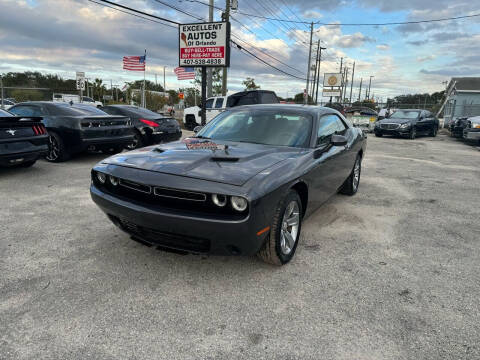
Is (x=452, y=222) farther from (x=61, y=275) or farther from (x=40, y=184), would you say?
(x=40, y=184)

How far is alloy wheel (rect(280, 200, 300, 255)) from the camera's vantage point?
2.93 m

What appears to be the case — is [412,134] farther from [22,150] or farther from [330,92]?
[330,92]

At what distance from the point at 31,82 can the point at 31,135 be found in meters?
62.6

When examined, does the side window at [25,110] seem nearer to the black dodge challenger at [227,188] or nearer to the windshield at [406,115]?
the black dodge challenger at [227,188]

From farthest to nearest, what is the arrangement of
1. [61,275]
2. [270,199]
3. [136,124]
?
[136,124] → [61,275] → [270,199]

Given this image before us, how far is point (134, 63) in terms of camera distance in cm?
2312

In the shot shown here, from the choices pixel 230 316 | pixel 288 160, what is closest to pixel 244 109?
pixel 288 160

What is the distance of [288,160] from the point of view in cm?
303

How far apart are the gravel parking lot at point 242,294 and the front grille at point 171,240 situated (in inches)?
13.8

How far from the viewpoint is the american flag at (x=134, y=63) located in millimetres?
22859

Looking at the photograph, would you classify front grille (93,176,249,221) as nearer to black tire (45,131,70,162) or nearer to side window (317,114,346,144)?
side window (317,114,346,144)

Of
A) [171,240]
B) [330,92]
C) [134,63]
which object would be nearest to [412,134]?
[171,240]

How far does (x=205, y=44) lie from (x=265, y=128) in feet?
28.1

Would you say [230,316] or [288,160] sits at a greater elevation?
[288,160]
